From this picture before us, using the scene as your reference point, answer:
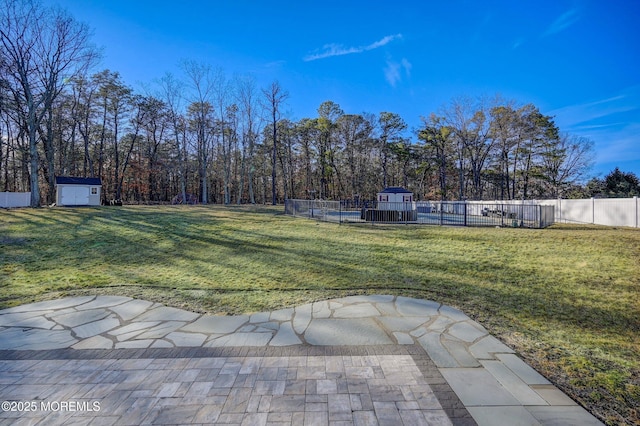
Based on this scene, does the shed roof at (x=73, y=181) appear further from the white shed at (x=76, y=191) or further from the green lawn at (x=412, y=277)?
the green lawn at (x=412, y=277)

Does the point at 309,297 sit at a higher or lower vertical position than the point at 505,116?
lower

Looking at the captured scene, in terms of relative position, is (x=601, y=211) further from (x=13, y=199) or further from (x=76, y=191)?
(x=13, y=199)

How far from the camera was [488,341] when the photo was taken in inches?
106

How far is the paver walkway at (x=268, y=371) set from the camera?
1.75m

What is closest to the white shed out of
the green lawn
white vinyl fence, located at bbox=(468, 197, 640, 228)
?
the green lawn

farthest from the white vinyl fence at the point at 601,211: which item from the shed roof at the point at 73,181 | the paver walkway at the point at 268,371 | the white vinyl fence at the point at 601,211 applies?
the shed roof at the point at 73,181

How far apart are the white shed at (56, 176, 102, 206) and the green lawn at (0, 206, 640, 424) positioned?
13.4m

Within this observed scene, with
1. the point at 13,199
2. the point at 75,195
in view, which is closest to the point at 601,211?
the point at 75,195

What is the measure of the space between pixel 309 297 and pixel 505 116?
30.4 metres

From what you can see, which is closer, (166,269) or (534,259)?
(166,269)

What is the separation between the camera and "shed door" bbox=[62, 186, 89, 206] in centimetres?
1997

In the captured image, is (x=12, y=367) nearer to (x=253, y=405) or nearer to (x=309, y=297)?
(x=253, y=405)

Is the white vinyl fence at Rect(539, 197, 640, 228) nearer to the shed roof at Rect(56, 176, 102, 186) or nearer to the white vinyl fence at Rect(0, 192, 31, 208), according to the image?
the shed roof at Rect(56, 176, 102, 186)

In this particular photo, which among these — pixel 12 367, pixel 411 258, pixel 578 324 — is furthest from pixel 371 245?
pixel 12 367
